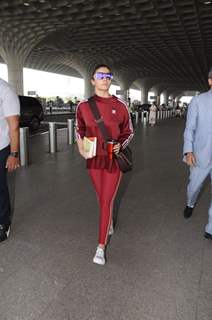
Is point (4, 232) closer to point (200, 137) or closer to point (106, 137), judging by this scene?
point (106, 137)

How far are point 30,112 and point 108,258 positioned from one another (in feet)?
49.3

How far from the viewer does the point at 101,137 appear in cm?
307

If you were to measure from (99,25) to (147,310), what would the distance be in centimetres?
2673

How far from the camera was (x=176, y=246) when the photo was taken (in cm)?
359

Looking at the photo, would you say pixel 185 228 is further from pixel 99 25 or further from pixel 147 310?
pixel 99 25

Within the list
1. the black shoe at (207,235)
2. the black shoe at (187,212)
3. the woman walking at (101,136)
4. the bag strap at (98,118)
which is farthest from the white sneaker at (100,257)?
the black shoe at (187,212)

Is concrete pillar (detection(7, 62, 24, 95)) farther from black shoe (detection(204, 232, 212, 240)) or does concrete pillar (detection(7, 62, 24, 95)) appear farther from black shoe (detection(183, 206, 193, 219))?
black shoe (detection(204, 232, 212, 240))

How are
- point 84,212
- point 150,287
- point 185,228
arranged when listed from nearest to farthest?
1. point 150,287
2. point 185,228
3. point 84,212

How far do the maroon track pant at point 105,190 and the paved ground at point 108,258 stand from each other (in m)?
0.35

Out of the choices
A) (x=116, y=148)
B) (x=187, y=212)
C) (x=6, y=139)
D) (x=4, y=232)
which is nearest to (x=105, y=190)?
(x=116, y=148)

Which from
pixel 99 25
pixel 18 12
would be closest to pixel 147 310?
pixel 18 12

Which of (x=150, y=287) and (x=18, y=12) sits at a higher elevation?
(x=18, y=12)

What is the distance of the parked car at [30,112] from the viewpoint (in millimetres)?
16906

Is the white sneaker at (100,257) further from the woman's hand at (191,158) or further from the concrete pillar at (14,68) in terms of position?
the concrete pillar at (14,68)
